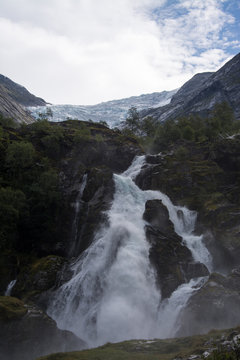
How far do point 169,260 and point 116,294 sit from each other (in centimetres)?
771

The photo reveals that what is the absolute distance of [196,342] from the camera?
60.1 ft

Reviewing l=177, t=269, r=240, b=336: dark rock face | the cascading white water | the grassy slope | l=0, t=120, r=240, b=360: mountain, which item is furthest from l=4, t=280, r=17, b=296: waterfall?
l=177, t=269, r=240, b=336: dark rock face

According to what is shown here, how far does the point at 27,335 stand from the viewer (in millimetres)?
23469

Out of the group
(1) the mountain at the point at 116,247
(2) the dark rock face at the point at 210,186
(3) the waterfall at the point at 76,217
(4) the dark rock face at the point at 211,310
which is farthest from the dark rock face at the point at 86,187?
(4) the dark rock face at the point at 211,310

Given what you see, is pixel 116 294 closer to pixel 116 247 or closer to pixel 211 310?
pixel 116 247

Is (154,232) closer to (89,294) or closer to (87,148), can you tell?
(89,294)

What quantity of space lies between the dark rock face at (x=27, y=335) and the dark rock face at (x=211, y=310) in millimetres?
9435

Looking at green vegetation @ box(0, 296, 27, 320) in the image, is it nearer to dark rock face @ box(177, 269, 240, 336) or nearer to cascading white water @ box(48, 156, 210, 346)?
cascading white water @ box(48, 156, 210, 346)

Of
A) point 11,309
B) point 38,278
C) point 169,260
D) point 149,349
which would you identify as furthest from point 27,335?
point 169,260

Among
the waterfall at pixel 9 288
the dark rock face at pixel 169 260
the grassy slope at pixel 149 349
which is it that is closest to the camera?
the grassy slope at pixel 149 349

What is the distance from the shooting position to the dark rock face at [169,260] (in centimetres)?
3170

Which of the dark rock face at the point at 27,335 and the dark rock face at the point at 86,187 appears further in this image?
the dark rock face at the point at 86,187

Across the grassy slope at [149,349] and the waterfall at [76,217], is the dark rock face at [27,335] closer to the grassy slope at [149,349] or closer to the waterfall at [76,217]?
the grassy slope at [149,349]

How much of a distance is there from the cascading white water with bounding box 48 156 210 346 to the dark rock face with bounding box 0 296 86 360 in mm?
2880
